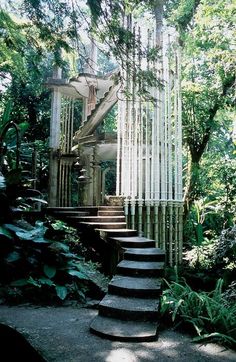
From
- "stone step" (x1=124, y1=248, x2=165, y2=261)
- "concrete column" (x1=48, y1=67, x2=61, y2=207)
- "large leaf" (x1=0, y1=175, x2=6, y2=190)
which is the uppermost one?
"concrete column" (x1=48, y1=67, x2=61, y2=207)

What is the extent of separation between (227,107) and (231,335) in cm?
575

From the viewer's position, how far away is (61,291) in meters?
3.66

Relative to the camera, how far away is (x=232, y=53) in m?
5.61

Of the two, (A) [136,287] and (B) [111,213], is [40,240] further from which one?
(B) [111,213]

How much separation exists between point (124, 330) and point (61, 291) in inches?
46.1

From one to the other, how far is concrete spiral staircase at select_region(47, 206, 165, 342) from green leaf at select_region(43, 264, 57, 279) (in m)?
0.76

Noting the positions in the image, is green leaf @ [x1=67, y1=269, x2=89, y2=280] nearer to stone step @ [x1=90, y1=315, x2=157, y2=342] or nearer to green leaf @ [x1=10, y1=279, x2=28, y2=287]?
green leaf @ [x1=10, y1=279, x2=28, y2=287]

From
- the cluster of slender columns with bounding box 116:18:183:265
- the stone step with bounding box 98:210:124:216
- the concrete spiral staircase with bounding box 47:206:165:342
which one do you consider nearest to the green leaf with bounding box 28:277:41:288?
the concrete spiral staircase with bounding box 47:206:165:342

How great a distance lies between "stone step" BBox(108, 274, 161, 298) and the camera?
3250 millimetres

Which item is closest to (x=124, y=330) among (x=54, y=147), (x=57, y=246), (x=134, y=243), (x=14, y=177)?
(x=57, y=246)

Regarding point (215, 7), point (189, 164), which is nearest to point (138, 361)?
point (215, 7)

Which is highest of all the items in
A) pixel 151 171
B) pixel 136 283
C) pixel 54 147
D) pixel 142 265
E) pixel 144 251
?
pixel 54 147

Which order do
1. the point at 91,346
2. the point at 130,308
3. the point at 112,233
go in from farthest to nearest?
the point at 112,233 < the point at 130,308 < the point at 91,346

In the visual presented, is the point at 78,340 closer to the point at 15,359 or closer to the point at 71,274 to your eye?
the point at 15,359
